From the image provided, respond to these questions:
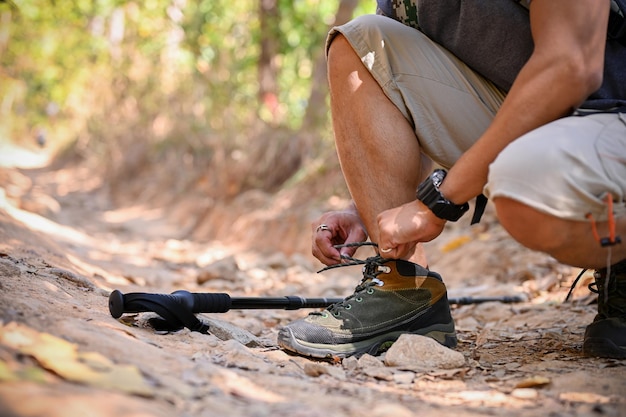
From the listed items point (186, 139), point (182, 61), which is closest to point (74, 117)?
point (182, 61)

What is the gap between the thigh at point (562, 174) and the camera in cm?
148

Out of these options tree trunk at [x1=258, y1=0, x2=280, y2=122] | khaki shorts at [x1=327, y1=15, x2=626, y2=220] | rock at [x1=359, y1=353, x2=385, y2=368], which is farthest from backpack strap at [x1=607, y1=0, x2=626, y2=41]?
tree trunk at [x1=258, y1=0, x2=280, y2=122]

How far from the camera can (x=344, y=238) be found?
2094mm

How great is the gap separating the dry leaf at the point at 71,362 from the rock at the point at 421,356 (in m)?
0.70

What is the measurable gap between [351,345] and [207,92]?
6397mm

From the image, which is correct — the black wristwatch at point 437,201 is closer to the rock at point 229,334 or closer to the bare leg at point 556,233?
Answer: the bare leg at point 556,233

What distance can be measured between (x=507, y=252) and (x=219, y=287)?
157cm

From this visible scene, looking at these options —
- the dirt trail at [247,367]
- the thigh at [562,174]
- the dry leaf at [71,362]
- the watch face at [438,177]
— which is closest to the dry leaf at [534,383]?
the dirt trail at [247,367]

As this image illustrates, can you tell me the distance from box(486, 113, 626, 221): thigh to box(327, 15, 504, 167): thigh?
41cm

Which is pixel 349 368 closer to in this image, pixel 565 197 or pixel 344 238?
pixel 344 238

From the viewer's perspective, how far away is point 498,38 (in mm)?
1841

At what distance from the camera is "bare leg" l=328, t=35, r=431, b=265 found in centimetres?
191

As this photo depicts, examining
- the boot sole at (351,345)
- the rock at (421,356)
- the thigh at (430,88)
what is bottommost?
the rock at (421,356)

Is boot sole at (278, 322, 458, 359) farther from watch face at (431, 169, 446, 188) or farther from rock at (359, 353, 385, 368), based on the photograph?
watch face at (431, 169, 446, 188)
